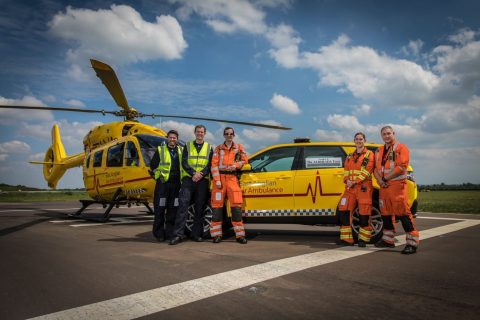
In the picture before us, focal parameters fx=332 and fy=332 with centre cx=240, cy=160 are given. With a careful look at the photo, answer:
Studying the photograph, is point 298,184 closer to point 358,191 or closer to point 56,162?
point 358,191

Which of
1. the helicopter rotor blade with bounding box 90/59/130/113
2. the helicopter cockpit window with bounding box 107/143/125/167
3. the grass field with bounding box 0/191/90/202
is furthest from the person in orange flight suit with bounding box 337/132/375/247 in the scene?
the grass field with bounding box 0/191/90/202

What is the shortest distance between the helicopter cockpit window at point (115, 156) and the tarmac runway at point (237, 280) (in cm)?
363

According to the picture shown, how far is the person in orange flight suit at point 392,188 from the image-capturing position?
4.85 metres

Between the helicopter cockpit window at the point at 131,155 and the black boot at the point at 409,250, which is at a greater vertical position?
the helicopter cockpit window at the point at 131,155

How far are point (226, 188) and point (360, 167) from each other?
2.26 m

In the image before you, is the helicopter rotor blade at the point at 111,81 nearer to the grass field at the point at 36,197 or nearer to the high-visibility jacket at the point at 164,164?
the high-visibility jacket at the point at 164,164

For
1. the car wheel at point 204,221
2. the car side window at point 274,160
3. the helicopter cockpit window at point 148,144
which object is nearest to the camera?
the car side window at point 274,160

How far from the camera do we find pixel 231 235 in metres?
6.77

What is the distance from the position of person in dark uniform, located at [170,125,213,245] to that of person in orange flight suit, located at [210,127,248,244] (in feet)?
0.80

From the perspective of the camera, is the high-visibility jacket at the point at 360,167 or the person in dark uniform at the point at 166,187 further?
the person in dark uniform at the point at 166,187

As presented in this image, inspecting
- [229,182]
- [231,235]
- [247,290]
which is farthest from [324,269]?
[231,235]

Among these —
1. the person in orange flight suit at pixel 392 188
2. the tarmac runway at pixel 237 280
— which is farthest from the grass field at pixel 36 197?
the person in orange flight suit at pixel 392 188

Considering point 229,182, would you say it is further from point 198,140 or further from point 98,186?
point 98,186

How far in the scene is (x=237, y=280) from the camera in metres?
3.41
